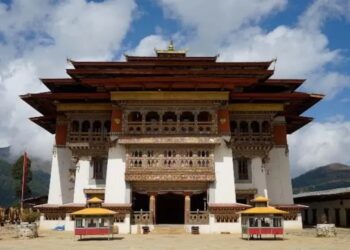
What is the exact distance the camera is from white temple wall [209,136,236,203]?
29922 mm

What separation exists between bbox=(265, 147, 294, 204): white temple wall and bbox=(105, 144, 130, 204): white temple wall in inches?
439

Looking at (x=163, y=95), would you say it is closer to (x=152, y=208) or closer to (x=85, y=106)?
(x=85, y=106)

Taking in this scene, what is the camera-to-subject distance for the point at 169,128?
31000 mm

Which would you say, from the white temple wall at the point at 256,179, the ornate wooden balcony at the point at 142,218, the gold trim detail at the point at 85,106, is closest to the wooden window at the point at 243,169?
the white temple wall at the point at 256,179

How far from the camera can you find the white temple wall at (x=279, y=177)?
1328 inches

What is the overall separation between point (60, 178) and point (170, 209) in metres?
8.93

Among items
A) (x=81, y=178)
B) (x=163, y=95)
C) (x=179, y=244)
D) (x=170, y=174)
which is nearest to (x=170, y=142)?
(x=170, y=174)

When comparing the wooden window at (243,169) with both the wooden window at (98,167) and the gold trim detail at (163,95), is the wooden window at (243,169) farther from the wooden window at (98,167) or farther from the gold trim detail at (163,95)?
the wooden window at (98,167)

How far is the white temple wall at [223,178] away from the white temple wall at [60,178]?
1139 centimetres

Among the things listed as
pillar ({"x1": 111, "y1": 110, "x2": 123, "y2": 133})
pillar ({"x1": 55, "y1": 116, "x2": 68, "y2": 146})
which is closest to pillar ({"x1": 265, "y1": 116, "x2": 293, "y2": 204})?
pillar ({"x1": 111, "y1": 110, "x2": 123, "y2": 133})

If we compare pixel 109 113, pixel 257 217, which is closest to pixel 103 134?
pixel 109 113

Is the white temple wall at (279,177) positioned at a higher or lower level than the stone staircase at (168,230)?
higher

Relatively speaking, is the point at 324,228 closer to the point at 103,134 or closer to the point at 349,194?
the point at 349,194

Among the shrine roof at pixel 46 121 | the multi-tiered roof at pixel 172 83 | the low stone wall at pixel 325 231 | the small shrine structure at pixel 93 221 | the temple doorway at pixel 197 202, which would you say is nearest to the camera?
the small shrine structure at pixel 93 221
